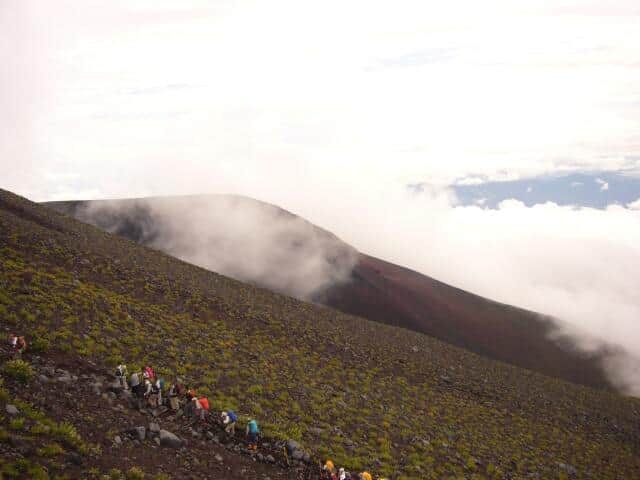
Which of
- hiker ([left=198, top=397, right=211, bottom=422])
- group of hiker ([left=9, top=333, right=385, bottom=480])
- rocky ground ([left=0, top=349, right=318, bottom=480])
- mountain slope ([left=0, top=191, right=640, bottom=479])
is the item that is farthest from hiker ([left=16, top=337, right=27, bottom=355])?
hiker ([left=198, top=397, right=211, bottom=422])

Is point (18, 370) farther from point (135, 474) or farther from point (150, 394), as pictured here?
point (135, 474)

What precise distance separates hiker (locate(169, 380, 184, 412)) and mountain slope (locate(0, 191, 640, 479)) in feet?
10.2

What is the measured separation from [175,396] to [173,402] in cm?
85

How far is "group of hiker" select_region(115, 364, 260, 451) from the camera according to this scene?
65.7ft

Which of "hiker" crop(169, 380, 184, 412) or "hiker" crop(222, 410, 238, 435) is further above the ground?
"hiker" crop(169, 380, 184, 412)

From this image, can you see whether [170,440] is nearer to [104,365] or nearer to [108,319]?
[104,365]

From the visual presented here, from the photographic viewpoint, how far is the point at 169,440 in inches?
692

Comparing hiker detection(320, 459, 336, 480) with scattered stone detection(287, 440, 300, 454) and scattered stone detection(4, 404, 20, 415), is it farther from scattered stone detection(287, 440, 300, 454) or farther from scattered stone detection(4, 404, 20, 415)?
scattered stone detection(4, 404, 20, 415)

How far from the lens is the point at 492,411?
136 ft

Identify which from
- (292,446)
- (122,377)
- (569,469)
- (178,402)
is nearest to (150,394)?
(178,402)

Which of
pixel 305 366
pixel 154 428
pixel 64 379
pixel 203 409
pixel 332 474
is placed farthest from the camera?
pixel 305 366

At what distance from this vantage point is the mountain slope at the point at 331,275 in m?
92.3

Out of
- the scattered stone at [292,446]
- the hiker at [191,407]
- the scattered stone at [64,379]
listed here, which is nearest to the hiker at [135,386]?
the hiker at [191,407]

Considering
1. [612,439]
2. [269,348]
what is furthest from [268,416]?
[612,439]
